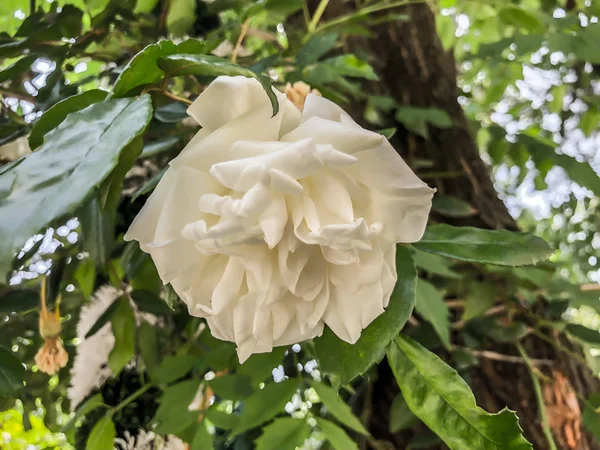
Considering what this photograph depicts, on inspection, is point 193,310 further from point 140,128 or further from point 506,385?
point 506,385

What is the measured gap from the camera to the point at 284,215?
0.23 meters

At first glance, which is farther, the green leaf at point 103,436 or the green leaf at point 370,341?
the green leaf at point 103,436

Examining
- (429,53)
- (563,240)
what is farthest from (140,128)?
(563,240)

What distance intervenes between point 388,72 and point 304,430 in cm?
55

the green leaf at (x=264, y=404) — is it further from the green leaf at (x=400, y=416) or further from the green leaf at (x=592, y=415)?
the green leaf at (x=592, y=415)

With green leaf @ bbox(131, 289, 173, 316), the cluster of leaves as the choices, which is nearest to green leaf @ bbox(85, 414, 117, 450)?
the cluster of leaves

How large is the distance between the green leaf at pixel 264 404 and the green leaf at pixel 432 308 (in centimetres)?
14

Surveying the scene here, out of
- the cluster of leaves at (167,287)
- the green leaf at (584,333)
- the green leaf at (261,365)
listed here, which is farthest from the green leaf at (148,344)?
the green leaf at (584,333)

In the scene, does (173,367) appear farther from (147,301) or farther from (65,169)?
(65,169)

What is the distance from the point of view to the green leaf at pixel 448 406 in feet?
0.87

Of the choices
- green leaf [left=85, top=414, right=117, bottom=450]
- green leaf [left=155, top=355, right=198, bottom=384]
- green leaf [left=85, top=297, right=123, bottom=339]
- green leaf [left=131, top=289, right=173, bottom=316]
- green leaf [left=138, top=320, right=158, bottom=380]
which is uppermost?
green leaf [left=131, top=289, right=173, bottom=316]

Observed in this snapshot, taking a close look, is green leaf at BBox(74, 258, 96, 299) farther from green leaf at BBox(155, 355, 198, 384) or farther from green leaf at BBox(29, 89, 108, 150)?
green leaf at BBox(29, 89, 108, 150)

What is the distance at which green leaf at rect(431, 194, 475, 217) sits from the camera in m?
0.64

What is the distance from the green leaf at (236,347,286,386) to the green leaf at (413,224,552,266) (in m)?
0.14
